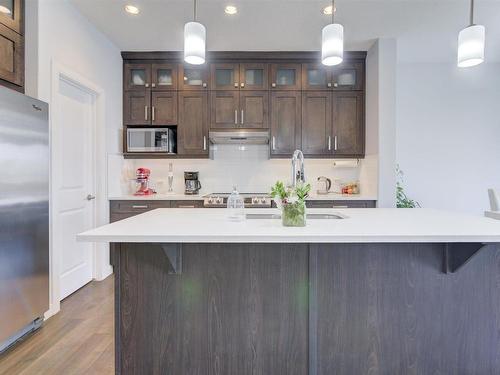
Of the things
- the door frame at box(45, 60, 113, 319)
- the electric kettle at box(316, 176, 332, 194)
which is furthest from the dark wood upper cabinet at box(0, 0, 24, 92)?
the electric kettle at box(316, 176, 332, 194)

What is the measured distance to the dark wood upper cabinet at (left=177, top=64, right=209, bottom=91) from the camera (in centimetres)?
389

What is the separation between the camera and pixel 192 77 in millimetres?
3916

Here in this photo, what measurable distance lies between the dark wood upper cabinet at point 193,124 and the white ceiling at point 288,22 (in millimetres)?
599

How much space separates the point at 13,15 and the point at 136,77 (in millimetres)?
1642

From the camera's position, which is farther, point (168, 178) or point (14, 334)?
point (168, 178)

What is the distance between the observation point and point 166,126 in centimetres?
396

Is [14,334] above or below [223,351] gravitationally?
below

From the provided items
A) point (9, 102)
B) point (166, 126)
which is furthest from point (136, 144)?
point (9, 102)

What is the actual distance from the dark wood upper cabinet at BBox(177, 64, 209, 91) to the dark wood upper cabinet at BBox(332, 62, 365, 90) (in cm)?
163

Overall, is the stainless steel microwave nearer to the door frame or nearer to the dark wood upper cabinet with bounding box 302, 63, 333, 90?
the door frame

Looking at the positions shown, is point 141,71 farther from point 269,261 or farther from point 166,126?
point 269,261

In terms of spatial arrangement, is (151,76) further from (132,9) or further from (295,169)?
(295,169)

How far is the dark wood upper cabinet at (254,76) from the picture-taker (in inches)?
153

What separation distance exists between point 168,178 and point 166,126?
72cm
